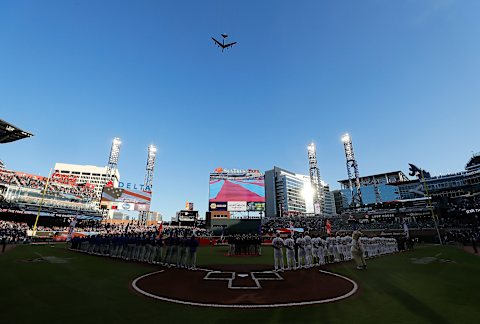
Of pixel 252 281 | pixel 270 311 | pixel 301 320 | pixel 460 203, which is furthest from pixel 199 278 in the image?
pixel 460 203

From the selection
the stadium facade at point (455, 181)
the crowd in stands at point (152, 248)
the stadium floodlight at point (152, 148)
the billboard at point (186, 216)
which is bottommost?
the crowd in stands at point (152, 248)

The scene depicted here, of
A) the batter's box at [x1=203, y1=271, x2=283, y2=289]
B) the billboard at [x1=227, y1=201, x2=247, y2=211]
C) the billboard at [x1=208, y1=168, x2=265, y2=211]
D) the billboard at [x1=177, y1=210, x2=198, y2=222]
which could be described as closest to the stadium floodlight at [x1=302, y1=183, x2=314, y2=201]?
the billboard at [x1=208, y1=168, x2=265, y2=211]

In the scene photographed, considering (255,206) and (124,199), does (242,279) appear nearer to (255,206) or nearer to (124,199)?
(255,206)

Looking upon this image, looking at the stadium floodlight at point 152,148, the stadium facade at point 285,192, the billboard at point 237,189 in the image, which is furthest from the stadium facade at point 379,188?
the stadium floodlight at point 152,148

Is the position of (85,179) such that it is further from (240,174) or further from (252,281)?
(252,281)

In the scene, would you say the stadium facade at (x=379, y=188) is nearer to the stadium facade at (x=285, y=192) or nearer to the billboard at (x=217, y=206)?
the stadium facade at (x=285, y=192)

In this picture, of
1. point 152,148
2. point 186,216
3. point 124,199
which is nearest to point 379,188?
point 186,216

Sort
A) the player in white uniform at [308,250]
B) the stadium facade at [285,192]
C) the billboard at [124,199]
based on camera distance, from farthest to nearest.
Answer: the stadium facade at [285,192]
the billboard at [124,199]
the player in white uniform at [308,250]
